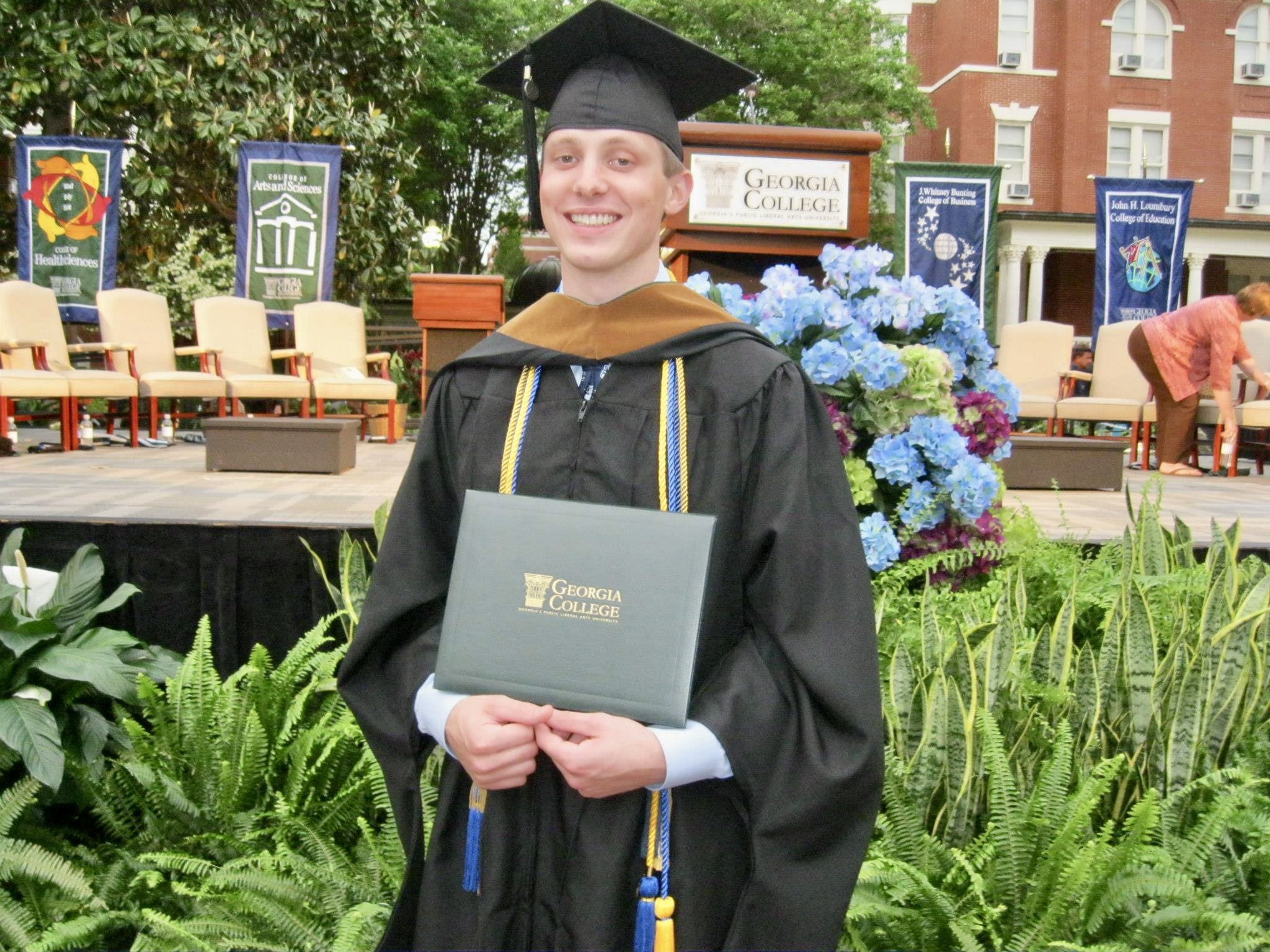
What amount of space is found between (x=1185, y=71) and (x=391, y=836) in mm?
27571

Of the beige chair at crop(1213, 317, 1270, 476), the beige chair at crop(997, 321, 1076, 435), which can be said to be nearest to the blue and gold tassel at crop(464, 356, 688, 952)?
the beige chair at crop(1213, 317, 1270, 476)

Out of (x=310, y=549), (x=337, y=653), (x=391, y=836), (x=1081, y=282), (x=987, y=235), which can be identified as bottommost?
(x=391, y=836)

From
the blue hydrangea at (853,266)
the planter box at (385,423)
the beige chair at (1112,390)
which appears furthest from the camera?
the planter box at (385,423)

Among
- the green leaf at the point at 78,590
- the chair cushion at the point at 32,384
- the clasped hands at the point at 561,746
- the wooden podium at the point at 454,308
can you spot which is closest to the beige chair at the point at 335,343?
the wooden podium at the point at 454,308

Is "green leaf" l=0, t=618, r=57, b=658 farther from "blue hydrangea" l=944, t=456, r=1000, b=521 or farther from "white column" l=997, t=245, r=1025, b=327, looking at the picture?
"white column" l=997, t=245, r=1025, b=327

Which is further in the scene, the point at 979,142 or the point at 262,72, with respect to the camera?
the point at 979,142

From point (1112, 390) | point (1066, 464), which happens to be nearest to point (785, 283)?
point (1066, 464)

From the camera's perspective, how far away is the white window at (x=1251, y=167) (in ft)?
82.4

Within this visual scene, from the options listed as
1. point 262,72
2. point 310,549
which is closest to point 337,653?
point 310,549

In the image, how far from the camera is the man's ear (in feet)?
4.52

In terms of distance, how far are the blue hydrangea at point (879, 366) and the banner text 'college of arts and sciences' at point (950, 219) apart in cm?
622

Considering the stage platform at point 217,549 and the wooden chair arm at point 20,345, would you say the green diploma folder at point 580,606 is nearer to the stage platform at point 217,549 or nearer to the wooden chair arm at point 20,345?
the stage platform at point 217,549

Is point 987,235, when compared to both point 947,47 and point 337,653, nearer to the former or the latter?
point 337,653

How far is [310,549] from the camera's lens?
10.0 feet
